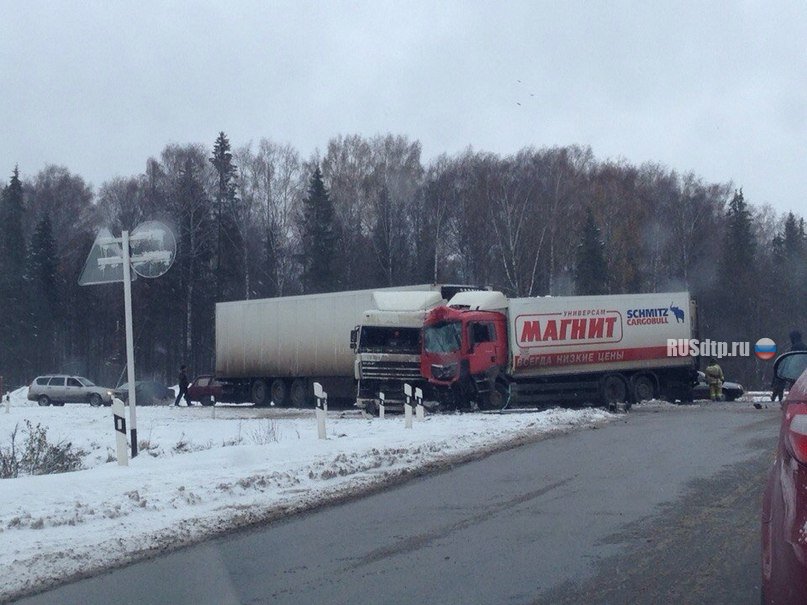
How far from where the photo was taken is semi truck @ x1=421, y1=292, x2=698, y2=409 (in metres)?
29.2

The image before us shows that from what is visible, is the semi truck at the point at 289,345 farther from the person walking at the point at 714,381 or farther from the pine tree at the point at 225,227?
the pine tree at the point at 225,227

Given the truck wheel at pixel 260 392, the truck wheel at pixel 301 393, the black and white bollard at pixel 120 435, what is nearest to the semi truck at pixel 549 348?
the truck wheel at pixel 301 393

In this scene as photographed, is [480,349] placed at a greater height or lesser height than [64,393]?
greater

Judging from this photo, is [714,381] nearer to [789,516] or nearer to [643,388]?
[643,388]

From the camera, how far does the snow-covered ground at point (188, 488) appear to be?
28.3 ft

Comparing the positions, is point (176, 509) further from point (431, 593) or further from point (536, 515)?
point (431, 593)

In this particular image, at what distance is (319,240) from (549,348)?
107 feet

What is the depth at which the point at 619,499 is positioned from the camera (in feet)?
35.4

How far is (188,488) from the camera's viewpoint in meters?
11.4

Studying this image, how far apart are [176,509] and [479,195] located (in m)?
51.1

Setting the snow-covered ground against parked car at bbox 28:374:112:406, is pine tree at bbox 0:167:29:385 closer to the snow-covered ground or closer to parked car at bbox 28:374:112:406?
parked car at bbox 28:374:112:406

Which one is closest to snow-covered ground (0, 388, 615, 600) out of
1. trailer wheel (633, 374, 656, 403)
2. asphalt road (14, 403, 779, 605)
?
asphalt road (14, 403, 779, 605)

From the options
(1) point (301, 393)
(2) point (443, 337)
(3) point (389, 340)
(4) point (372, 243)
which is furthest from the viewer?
(4) point (372, 243)

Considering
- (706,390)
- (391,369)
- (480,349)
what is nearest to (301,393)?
(391,369)
